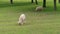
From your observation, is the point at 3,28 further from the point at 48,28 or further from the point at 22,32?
the point at 48,28

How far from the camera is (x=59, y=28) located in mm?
11320

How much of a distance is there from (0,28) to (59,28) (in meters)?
2.86

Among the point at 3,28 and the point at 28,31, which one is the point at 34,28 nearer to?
the point at 28,31

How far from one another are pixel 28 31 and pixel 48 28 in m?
1.19

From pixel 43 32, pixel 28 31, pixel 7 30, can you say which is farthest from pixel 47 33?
pixel 7 30

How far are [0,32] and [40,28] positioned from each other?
6.73ft

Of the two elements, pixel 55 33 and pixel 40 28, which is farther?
pixel 40 28

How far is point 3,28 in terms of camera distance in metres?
11.5

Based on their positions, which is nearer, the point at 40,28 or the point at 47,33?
the point at 47,33

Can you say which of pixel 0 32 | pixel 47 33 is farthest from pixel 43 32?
pixel 0 32

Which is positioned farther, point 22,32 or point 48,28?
point 48,28

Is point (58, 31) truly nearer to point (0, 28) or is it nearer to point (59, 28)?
point (59, 28)

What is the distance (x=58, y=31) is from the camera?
10.6m

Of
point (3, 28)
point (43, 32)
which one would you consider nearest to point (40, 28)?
point (43, 32)
